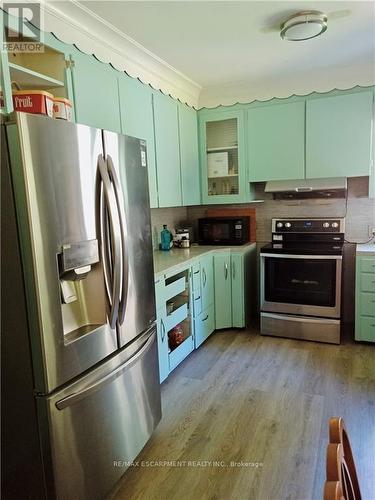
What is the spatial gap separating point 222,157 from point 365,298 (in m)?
1.91

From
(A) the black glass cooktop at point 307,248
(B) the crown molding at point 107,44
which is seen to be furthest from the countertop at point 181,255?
(B) the crown molding at point 107,44

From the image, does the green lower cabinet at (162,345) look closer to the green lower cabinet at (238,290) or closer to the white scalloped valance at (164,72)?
the green lower cabinet at (238,290)

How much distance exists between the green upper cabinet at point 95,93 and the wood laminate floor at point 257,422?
193 cm

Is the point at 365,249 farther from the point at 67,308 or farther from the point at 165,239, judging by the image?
the point at 67,308

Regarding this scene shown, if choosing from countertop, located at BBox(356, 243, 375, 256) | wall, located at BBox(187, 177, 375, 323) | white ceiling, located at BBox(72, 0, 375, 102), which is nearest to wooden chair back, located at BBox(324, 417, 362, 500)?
white ceiling, located at BBox(72, 0, 375, 102)

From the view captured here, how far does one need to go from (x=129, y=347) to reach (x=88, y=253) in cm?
57

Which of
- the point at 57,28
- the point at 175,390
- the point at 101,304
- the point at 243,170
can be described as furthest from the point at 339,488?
the point at 243,170

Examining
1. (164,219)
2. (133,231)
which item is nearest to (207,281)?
(164,219)

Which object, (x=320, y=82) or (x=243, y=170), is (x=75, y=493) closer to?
(x=243, y=170)

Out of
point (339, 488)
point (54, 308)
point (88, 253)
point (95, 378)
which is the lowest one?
point (95, 378)

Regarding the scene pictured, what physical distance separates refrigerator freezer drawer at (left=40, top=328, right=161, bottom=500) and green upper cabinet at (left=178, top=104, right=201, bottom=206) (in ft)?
6.20

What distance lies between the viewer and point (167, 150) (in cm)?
312

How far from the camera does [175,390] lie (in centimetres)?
258

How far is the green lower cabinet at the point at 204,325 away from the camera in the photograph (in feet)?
10.2
